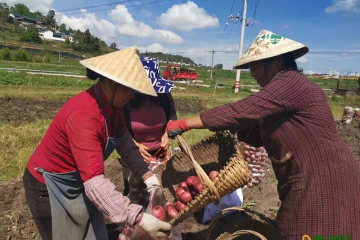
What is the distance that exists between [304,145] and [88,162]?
45.8 inches

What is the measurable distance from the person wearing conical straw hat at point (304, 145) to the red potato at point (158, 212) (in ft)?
2.33

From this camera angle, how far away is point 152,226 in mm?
1437

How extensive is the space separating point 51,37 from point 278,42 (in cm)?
7911

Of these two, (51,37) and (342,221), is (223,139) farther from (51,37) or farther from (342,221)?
(51,37)

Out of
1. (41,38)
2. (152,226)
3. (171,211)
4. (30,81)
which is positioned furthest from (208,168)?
(41,38)

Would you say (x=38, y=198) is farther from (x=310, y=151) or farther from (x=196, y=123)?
(x=310, y=151)

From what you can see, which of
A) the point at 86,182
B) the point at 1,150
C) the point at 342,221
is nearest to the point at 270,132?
the point at 342,221

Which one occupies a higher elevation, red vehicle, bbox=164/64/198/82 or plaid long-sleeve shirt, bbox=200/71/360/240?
red vehicle, bbox=164/64/198/82

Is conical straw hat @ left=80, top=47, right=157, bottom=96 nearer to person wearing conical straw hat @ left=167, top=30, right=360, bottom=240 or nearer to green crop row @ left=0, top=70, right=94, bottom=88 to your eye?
person wearing conical straw hat @ left=167, top=30, right=360, bottom=240

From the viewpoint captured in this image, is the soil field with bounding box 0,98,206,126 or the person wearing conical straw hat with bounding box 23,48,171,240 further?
the soil field with bounding box 0,98,206,126

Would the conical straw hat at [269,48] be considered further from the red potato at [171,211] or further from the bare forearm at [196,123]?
the red potato at [171,211]

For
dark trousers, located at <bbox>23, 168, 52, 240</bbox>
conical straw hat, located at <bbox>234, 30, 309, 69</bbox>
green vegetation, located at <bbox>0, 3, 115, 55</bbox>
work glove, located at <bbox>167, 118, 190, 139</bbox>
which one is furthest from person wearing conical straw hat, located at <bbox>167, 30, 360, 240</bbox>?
green vegetation, located at <bbox>0, 3, 115, 55</bbox>

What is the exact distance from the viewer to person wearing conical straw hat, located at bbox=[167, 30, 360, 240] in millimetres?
1455

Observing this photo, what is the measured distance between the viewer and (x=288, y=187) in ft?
5.24
